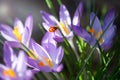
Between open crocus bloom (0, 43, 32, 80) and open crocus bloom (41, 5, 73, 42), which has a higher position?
open crocus bloom (0, 43, 32, 80)

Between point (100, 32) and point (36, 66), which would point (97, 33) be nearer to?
point (100, 32)

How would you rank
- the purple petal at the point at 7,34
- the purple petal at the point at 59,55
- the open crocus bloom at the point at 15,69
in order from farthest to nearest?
the purple petal at the point at 7,34
the purple petal at the point at 59,55
the open crocus bloom at the point at 15,69

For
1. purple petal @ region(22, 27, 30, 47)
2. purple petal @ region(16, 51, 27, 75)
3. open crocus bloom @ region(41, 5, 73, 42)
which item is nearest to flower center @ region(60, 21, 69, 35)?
open crocus bloom @ region(41, 5, 73, 42)

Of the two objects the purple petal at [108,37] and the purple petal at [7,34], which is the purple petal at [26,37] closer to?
the purple petal at [7,34]

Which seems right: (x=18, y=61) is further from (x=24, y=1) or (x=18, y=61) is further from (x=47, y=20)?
(x=24, y=1)

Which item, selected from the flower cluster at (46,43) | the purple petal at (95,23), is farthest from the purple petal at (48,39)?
the purple petal at (95,23)

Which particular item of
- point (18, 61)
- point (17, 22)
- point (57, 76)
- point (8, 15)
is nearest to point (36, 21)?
point (8, 15)

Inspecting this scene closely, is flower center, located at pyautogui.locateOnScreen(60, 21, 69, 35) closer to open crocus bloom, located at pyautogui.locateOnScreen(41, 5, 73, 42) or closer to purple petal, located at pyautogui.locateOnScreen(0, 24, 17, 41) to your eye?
open crocus bloom, located at pyautogui.locateOnScreen(41, 5, 73, 42)

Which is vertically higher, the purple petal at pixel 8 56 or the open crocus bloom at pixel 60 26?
the purple petal at pixel 8 56
